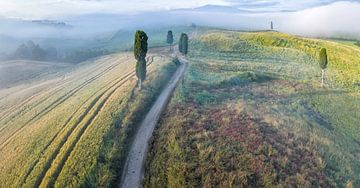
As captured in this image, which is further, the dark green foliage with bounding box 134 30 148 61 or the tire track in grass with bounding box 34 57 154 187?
the dark green foliage with bounding box 134 30 148 61

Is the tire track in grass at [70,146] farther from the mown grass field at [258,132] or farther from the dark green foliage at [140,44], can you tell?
the mown grass field at [258,132]

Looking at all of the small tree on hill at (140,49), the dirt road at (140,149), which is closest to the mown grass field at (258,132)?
the dirt road at (140,149)

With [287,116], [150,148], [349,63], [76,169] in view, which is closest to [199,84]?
[287,116]

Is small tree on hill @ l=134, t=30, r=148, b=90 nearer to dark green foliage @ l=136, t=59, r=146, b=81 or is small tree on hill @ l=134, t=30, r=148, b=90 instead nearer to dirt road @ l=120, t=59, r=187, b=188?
dark green foliage @ l=136, t=59, r=146, b=81

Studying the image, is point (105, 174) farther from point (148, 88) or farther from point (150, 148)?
point (148, 88)

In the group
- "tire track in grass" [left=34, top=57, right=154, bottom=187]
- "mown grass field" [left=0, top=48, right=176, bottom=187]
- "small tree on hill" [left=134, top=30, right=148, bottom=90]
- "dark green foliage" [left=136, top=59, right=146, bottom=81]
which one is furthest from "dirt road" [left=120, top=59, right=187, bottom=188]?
Result: "tire track in grass" [left=34, top=57, right=154, bottom=187]
